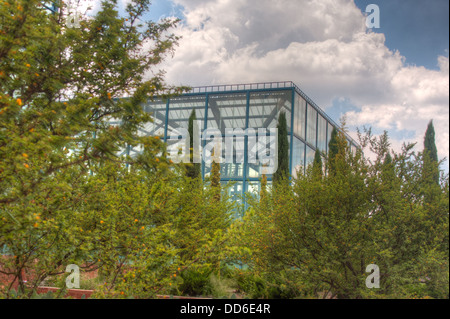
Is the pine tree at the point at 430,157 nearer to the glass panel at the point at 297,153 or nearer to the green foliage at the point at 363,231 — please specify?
the green foliage at the point at 363,231

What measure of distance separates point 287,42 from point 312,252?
421 cm

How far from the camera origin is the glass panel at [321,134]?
28375mm

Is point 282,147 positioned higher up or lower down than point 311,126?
lower down

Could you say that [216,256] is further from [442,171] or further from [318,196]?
[442,171]

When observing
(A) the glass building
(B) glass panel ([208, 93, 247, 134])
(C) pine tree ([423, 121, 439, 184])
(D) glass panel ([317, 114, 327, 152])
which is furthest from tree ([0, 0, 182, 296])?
(D) glass panel ([317, 114, 327, 152])

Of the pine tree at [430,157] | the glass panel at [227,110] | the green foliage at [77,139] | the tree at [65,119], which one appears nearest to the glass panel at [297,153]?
the glass panel at [227,110]

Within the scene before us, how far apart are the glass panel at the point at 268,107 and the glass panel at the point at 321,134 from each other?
6412mm

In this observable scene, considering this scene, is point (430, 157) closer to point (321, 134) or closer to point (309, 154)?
point (309, 154)

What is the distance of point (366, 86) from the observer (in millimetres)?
6961

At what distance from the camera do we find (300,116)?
79.5 feet

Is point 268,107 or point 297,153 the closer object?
point 268,107

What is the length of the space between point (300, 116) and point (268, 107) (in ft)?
8.38

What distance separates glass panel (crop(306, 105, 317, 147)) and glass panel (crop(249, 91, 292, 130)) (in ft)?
12.2

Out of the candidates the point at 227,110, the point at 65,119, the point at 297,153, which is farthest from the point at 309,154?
the point at 65,119
